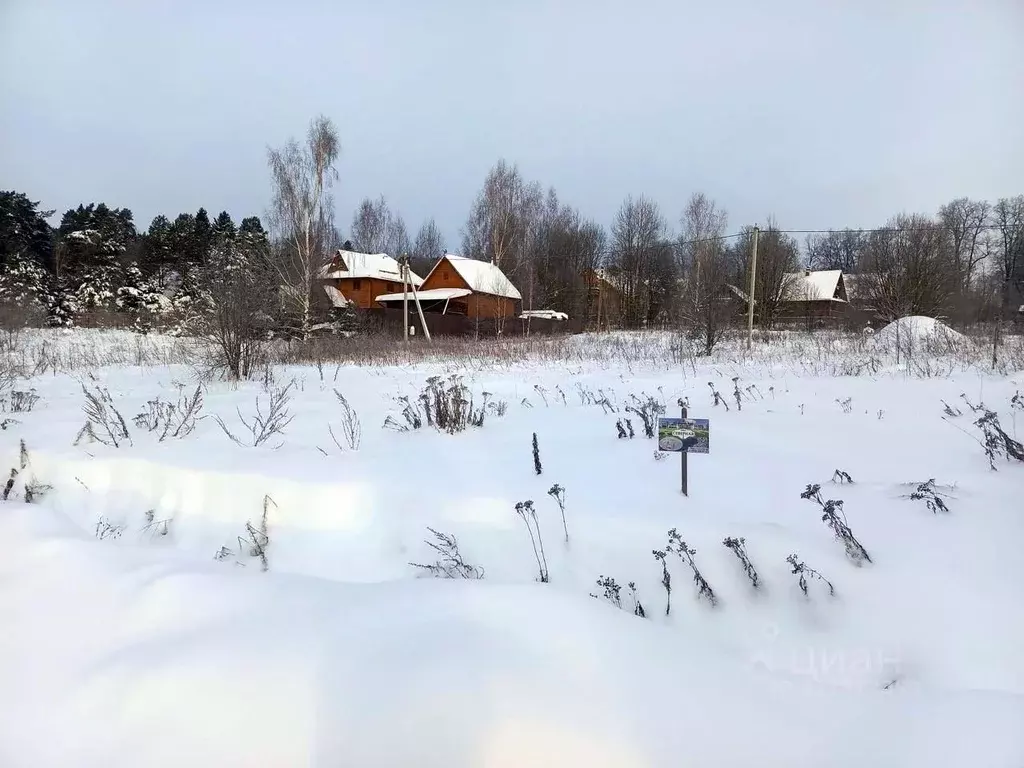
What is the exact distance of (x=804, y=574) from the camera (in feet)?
7.73

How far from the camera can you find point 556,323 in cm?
3350

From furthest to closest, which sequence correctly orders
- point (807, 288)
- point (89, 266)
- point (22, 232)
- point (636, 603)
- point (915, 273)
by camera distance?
1. point (807, 288)
2. point (89, 266)
3. point (22, 232)
4. point (915, 273)
5. point (636, 603)

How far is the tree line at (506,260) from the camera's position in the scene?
19.2 metres

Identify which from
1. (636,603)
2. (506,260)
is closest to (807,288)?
(506,260)

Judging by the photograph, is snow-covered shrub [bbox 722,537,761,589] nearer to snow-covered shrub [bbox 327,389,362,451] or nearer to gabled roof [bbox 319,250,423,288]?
snow-covered shrub [bbox 327,389,362,451]

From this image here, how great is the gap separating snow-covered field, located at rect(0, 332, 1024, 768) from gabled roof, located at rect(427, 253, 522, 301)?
27.1m

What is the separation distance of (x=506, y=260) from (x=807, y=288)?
21.6 metres

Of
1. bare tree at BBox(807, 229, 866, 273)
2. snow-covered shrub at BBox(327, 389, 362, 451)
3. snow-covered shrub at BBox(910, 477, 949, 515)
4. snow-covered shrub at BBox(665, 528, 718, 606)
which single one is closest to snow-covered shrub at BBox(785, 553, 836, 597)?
snow-covered shrub at BBox(665, 528, 718, 606)

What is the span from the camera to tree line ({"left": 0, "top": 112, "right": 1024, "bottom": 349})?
1916 centimetres

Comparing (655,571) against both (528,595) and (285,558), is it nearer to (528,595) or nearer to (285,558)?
(528,595)

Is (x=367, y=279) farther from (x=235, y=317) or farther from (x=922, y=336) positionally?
(x=922, y=336)

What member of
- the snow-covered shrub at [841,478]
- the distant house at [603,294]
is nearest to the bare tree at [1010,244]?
the distant house at [603,294]

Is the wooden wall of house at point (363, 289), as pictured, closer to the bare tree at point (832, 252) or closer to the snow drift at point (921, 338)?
the snow drift at point (921, 338)

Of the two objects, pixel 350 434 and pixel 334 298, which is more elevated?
pixel 334 298
